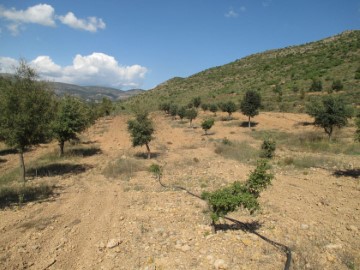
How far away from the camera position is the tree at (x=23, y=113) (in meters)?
14.3

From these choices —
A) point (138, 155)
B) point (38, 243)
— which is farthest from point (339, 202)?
point (138, 155)

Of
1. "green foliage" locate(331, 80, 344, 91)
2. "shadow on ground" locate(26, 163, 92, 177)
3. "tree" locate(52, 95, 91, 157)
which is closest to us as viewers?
"shadow on ground" locate(26, 163, 92, 177)

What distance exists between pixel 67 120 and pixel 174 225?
14951mm

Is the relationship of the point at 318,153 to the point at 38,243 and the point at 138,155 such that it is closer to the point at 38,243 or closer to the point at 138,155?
the point at 138,155

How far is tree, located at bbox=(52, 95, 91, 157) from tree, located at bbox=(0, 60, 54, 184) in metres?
5.06

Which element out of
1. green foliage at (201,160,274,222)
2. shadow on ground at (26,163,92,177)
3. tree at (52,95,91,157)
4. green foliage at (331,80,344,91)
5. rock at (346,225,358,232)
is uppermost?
green foliage at (331,80,344,91)

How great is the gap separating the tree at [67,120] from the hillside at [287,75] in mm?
29292

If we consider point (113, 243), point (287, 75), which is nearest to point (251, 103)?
point (113, 243)

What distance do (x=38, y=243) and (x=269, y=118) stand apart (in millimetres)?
33044

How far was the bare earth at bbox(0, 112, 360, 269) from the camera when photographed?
7.20 meters

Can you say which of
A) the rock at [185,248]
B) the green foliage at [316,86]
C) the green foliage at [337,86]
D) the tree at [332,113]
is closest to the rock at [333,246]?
the rock at [185,248]

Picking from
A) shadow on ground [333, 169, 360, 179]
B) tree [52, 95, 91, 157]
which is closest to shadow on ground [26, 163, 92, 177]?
tree [52, 95, 91, 157]

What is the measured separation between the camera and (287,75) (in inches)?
2373

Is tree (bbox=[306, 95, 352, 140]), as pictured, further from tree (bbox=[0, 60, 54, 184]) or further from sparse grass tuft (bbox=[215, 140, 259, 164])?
tree (bbox=[0, 60, 54, 184])
